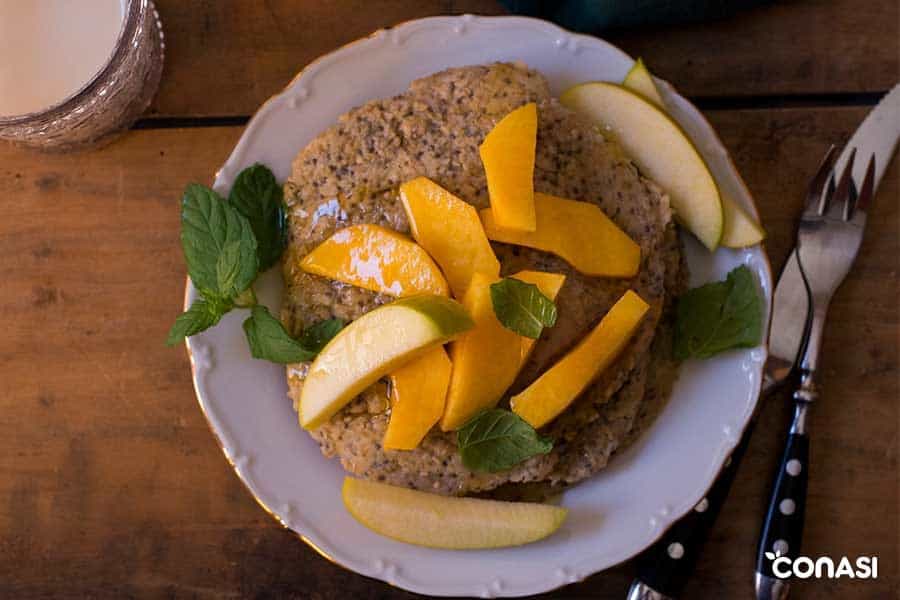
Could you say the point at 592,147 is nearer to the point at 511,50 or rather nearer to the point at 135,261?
the point at 511,50

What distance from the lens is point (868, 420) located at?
190 cm

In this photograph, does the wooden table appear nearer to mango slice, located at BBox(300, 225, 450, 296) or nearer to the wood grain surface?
the wood grain surface

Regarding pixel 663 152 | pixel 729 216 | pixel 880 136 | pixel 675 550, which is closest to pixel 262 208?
pixel 663 152

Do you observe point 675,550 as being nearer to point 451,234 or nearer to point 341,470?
point 341,470

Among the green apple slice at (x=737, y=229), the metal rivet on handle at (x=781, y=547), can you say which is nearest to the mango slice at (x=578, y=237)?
the green apple slice at (x=737, y=229)

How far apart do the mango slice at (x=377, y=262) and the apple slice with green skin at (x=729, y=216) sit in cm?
65

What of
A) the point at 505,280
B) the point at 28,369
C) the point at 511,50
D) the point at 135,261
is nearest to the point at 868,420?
the point at 505,280

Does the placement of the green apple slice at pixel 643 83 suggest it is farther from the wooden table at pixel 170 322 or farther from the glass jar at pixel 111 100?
the glass jar at pixel 111 100

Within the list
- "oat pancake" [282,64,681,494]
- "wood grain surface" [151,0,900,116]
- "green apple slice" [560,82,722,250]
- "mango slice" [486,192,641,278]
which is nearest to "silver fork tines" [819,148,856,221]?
"wood grain surface" [151,0,900,116]

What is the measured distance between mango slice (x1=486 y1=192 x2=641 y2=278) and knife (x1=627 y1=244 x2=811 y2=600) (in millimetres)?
454

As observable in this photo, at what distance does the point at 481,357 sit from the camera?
1.47m

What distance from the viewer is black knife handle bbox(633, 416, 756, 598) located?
1.80 m

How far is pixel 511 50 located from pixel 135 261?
1.01 meters

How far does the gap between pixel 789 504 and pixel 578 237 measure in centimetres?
84
